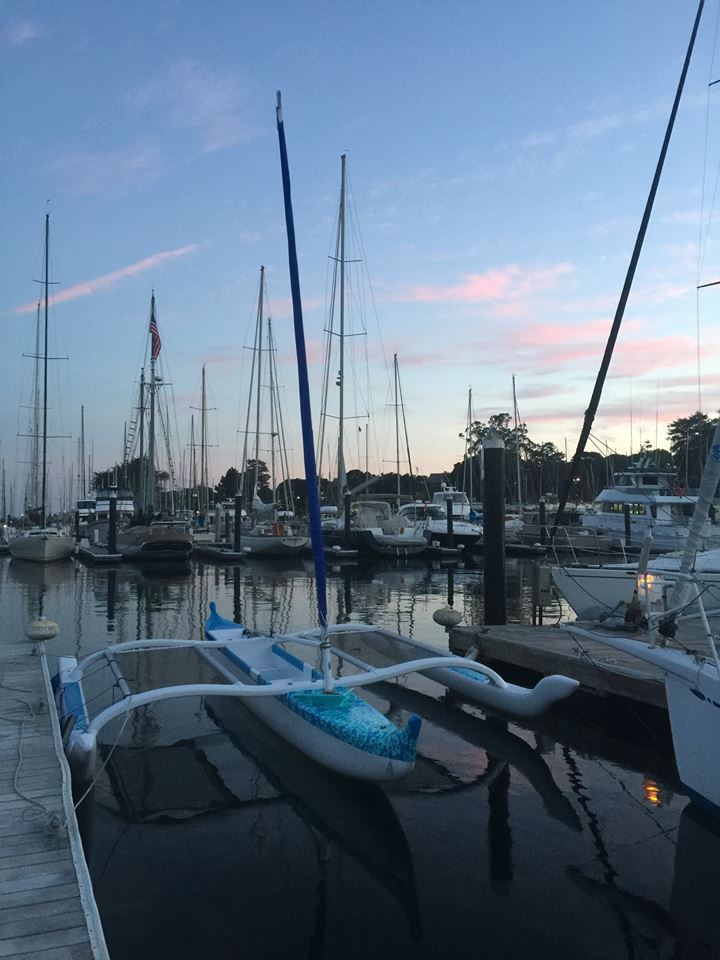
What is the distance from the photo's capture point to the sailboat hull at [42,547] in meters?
36.5

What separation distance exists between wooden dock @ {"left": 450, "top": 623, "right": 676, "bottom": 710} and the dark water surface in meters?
0.56

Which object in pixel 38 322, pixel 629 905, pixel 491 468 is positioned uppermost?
pixel 38 322

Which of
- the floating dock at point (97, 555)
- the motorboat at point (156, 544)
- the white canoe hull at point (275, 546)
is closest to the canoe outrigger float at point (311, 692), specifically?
the motorboat at point (156, 544)

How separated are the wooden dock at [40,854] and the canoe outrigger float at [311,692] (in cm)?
36

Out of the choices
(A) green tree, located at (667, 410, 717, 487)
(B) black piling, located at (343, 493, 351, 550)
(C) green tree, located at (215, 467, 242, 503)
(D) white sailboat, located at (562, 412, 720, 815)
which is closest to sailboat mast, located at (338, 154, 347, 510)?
(B) black piling, located at (343, 493, 351, 550)

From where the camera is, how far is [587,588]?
1553 centimetres

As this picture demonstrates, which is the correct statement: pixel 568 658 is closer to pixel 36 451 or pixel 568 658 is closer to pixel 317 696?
pixel 317 696

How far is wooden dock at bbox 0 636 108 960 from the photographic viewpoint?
407 cm

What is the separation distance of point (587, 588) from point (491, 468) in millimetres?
3762

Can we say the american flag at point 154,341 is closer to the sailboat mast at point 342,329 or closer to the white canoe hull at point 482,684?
the sailboat mast at point 342,329

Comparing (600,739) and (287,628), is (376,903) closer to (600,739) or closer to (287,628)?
(600,739)

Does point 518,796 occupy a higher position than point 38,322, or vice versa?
point 38,322

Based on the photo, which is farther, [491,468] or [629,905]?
[491,468]

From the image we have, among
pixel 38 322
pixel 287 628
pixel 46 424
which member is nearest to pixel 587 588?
pixel 287 628
